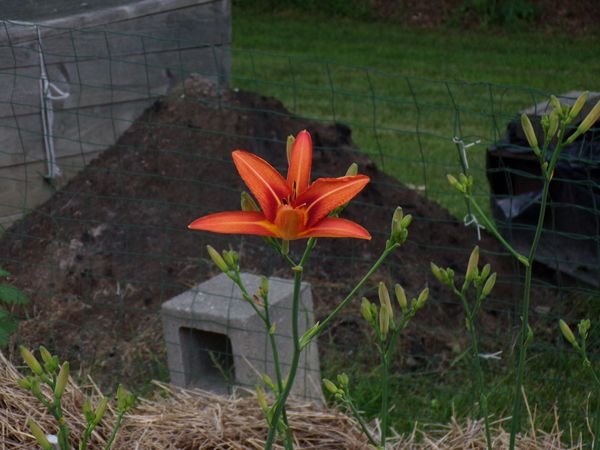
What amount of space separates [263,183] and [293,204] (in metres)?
0.06

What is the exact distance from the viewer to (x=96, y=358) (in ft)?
14.4

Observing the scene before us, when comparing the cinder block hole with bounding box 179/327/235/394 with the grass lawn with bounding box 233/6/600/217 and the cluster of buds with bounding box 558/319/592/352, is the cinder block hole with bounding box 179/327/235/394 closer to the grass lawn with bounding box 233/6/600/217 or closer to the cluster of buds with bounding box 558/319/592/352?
the cluster of buds with bounding box 558/319/592/352

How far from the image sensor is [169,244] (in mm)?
4953

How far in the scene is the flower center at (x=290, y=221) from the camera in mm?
1640

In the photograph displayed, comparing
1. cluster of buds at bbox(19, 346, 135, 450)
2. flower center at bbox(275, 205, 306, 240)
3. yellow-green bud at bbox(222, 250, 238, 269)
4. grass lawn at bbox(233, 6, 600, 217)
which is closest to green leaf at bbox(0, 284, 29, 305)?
cluster of buds at bbox(19, 346, 135, 450)

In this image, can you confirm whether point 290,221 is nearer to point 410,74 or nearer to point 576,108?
point 576,108

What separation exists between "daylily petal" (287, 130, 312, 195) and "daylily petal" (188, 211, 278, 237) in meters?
0.08

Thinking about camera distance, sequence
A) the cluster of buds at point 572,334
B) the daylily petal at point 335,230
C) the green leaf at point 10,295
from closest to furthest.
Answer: the daylily petal at point 335,230 → the cluster of buds at point 572,334 → the green leaf at point 10,295

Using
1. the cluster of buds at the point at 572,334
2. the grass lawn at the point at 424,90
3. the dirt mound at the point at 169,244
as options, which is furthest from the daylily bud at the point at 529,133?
the dirt mound at the point at 169,244

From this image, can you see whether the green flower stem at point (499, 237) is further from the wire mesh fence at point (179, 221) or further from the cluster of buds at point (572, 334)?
the wire mesh fence at point (179, 221)

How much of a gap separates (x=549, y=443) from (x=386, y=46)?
10.7m

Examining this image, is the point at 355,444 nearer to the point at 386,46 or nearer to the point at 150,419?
the point at 150,419

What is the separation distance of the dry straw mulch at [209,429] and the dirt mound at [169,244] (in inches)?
51.0

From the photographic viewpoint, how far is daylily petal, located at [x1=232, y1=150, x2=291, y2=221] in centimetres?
170
